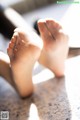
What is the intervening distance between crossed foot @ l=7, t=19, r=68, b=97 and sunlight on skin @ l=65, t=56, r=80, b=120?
0.08 ft

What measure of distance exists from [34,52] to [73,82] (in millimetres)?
126

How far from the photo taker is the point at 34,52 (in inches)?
19.6

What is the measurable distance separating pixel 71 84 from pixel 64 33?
0.12 metres

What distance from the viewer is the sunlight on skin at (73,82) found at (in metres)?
0.50

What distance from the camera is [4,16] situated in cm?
84

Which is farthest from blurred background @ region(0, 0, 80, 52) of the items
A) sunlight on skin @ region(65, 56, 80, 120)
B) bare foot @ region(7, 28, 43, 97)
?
bare foot @ region(7, 28, 43, 97)

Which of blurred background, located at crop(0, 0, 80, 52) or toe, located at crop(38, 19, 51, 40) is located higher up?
blurred background, located at crop(0, 0, 80, 52)

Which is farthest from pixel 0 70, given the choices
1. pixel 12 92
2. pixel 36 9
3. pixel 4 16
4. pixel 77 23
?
pixel 36 9

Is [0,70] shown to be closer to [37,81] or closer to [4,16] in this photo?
[37,81]

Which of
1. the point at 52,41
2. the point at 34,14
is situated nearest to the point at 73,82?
the point at 52,41

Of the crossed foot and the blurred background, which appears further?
the blurred background

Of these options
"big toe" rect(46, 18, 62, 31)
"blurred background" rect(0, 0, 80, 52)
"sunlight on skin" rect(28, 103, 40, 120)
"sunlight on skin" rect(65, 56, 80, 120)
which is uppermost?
"blurred background" rect(0, 0, 80, 52)

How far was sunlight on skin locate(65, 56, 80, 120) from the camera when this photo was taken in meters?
0.50

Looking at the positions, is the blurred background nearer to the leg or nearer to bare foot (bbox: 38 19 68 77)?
bare foot (bbox: 38 19 68 77)
